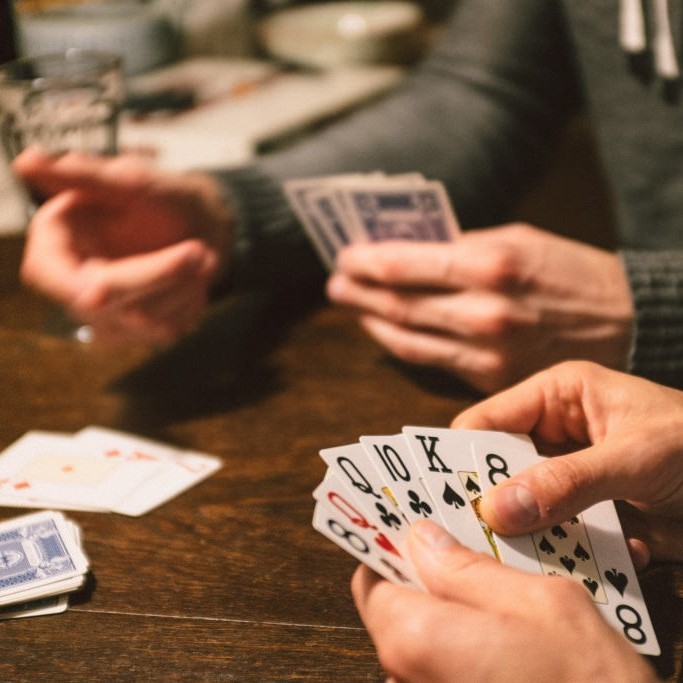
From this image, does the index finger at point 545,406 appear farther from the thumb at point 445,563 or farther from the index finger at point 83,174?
the index finger at point 83,174

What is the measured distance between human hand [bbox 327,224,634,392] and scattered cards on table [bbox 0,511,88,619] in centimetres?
47

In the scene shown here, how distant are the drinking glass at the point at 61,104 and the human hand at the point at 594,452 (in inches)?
28.7

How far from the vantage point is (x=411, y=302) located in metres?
1.08

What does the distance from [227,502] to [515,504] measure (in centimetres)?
32

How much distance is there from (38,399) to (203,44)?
6.54ft

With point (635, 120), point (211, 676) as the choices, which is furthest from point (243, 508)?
point (635, 120)

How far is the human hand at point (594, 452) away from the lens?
0.65 m

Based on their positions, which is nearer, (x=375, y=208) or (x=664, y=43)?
(x=375, y=208)

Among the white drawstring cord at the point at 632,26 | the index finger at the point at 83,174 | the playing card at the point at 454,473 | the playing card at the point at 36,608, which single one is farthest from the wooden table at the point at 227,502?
the white drawstring cord at the point at 632,26

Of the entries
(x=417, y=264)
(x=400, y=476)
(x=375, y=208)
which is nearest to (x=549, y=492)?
(x=400, y=476)

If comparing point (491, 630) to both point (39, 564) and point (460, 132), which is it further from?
point (460, 132)

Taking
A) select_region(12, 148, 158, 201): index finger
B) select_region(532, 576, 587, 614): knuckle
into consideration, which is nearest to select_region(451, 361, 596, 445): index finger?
select_region(532, 576, 587, 614): knuckle

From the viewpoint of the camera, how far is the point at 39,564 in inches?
29.5

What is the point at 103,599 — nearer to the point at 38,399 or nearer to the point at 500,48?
the point at 38,399
